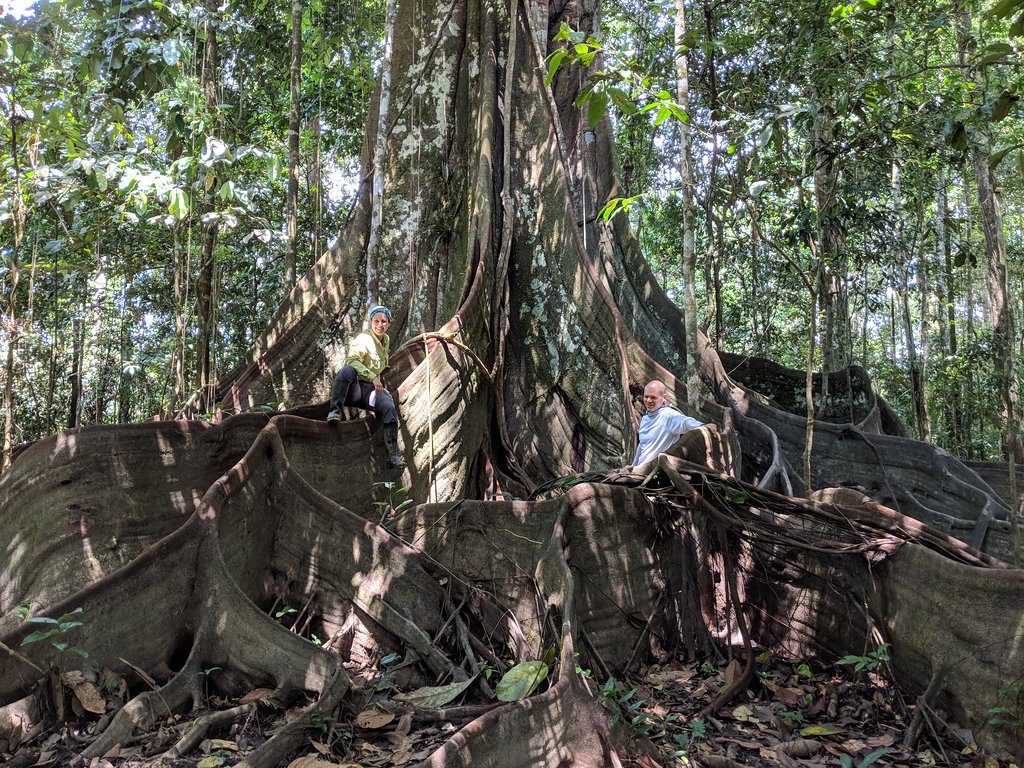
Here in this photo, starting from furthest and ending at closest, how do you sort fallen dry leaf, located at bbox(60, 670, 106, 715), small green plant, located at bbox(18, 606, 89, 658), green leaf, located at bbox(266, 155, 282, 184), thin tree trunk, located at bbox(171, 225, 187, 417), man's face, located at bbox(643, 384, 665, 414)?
1. thin tree trunk, located at bbox(171, 225, 187, 417)
2. man's face, located at bbox(643, 384, 665, 414)
3. green leaf, located at bbox(266, 155, 282, 184)
4. fallen dry leaf, located at bbox(60, 670, 106, 715)
5. small green plant, located at bbox(18, 606, 89, 658)

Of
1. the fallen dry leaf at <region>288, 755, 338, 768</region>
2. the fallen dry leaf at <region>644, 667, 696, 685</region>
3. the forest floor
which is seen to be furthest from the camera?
the fallen dry leaf at <region>644, 667, 696, 685</region>

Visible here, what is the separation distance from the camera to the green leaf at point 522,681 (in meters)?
3.23

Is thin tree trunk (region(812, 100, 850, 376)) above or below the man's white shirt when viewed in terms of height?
above

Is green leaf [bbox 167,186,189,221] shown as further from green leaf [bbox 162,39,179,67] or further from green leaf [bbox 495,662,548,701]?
green leaf [bbox 495,662,548,701]

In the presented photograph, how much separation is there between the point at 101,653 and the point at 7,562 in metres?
0.97

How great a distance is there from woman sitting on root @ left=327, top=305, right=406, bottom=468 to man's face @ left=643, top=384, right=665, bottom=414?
1.75 meters

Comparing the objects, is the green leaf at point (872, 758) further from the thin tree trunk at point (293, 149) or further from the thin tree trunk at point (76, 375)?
the thin tree trunk at point (76, 375)

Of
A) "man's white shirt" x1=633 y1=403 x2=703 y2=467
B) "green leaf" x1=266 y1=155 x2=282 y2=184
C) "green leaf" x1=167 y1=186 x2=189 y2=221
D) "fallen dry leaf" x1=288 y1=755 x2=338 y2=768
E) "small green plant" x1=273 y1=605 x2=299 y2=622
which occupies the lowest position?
"fallen dry leaf" x1=288 y1=755 x2=338 y2=768

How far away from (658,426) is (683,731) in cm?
232

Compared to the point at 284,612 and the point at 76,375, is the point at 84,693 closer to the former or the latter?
the point at 284,612

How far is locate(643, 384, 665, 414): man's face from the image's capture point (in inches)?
217

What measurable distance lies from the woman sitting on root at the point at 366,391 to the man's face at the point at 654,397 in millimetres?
1752

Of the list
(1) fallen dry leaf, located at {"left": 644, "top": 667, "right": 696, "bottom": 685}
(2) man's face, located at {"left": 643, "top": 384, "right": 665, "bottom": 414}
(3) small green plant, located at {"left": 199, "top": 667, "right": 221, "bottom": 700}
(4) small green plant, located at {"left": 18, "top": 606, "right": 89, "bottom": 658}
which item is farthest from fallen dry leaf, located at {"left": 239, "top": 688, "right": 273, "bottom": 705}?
(2) man's face, located at {"left": 643, "top": 384, "right": 665, "bottom": 414}

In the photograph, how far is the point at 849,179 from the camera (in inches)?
335
